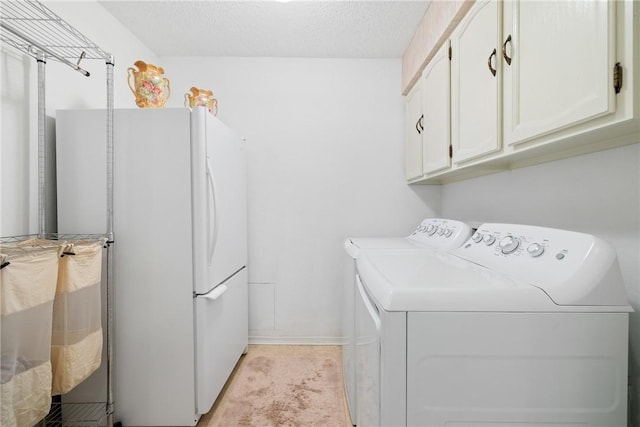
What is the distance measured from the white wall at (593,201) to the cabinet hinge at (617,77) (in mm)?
381

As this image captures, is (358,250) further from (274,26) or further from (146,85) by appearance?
(274,26)

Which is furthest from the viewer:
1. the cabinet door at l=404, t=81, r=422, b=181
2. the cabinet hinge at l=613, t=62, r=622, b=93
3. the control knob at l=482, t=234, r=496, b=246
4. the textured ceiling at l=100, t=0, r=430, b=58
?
the cabinet door at l=404, t=81, r=422, b=181

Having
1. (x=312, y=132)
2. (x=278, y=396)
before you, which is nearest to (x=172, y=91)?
(x=312, y=132)

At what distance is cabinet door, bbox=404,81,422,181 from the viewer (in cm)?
217

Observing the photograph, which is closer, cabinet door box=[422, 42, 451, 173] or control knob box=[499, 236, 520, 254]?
control knob box=[499, 236, 520, 254]

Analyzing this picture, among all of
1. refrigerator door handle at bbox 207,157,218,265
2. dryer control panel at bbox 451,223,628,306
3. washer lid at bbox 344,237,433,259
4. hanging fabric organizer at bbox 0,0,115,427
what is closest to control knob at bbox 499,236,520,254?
dryer control panel at bbox 451,223,628,306

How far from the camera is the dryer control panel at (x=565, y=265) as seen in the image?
32.9 inches

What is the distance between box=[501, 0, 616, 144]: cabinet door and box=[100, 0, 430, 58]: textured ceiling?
109 centimetres

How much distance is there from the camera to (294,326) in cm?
261

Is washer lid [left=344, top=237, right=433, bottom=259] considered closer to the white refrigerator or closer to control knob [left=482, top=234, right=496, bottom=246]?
control knob [left=482, top=234, right=496, bottom=246]

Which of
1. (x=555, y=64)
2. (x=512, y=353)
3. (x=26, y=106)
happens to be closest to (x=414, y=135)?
(x=555, y=64)

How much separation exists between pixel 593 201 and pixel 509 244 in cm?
33

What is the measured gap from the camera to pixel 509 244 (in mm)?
1163

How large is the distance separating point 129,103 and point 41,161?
0.94 m
